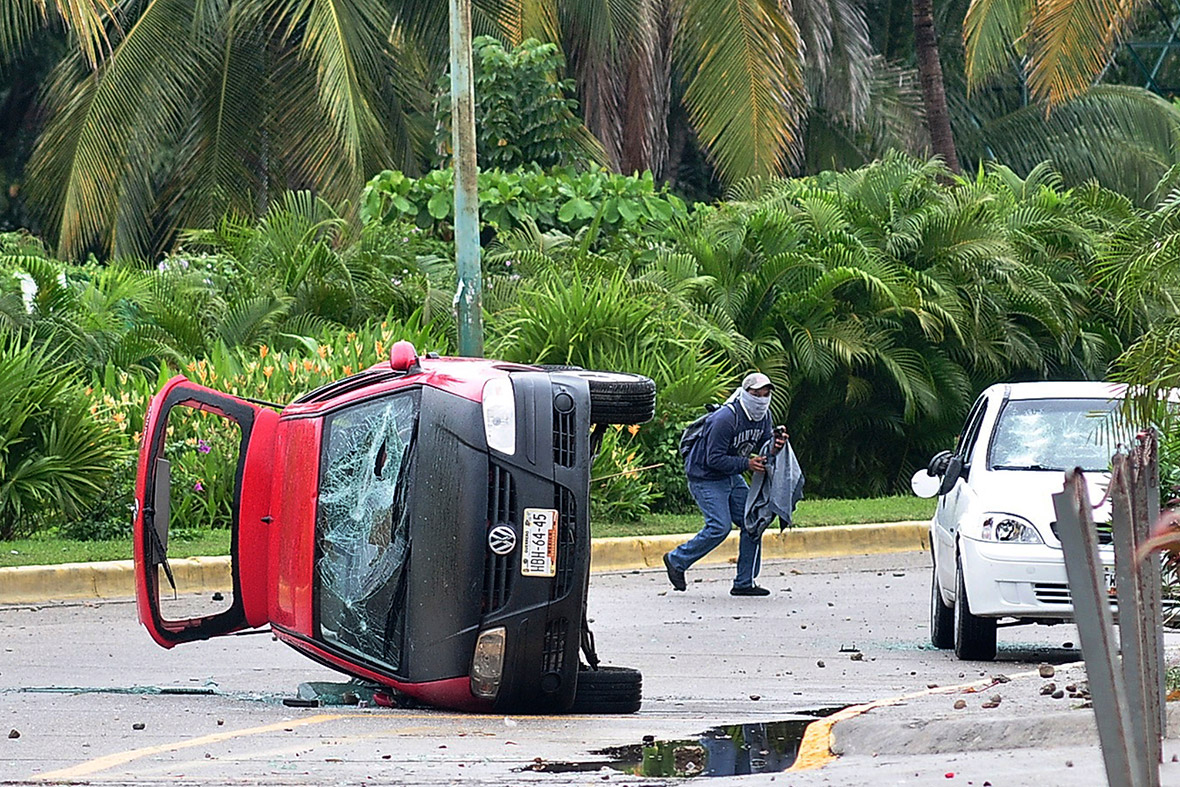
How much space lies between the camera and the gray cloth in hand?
13148 millimetres

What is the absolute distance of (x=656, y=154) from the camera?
96.5 ft

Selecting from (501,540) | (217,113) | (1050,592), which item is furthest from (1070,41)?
(217,113)

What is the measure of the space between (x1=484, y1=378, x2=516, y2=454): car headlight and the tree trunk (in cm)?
1779

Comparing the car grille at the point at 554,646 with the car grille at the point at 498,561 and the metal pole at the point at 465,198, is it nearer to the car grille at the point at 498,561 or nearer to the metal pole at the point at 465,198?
the car grille at the point at 498,561

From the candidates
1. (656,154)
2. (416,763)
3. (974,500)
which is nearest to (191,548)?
(974,500)

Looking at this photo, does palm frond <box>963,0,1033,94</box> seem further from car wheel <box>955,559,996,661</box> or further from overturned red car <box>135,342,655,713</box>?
overturned red car <box>135,342,655,713</box>

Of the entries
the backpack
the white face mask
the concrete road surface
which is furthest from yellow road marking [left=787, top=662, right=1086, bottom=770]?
the backpack

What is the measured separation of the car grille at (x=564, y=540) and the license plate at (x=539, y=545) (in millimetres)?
28

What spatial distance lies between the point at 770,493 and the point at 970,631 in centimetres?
359

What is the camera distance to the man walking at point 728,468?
42.8ft

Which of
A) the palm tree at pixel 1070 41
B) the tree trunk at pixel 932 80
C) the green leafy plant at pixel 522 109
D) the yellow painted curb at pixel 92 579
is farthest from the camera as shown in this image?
the tree trunk at pixel 932 80

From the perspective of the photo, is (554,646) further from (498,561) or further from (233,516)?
(233,516)

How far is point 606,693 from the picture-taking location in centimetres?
805

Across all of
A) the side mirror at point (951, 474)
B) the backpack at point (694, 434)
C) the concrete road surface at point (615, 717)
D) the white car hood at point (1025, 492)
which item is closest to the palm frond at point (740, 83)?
the backpack at point (694, 434)
